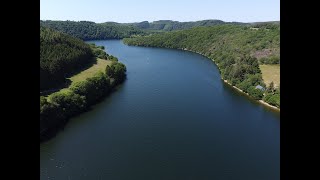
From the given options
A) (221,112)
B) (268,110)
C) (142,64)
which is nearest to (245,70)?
(268,110)

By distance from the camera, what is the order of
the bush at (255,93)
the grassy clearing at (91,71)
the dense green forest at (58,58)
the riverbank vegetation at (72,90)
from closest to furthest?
the riverbank vegetation at (72,90)
the dense green forest at (58,58)
the bush at (255,93)
the grassy clearing at (91,71)

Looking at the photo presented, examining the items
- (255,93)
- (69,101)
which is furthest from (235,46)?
(69,101)

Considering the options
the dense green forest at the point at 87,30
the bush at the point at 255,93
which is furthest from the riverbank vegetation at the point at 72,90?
the dense green forest at the point at 87,30

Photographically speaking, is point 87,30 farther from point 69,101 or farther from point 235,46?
point 69,101

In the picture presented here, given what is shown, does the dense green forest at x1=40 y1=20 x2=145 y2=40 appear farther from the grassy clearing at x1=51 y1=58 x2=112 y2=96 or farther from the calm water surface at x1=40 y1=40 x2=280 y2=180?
the calm water surface at x1=40 y1=40 x2=280 y2=180

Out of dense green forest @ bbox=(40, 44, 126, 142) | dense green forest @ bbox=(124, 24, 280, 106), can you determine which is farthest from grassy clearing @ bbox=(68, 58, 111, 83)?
dense green forest @ bbox=(124, 24, 280, 106)

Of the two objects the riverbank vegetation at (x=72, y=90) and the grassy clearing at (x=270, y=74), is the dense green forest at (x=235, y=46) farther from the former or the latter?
the riverbank vegetation at (x=72, y=90)

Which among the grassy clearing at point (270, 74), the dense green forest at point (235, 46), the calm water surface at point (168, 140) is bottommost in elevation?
the calm water surface at point (168, 140)
